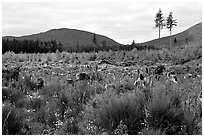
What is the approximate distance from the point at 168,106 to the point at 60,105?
6.32 feet

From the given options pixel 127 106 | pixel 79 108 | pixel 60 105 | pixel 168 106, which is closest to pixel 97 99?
pixel 79 108

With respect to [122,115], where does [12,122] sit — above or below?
below

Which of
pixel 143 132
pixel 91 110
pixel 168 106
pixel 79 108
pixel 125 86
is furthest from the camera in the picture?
pixel 125 86

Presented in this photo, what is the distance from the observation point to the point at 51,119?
14.9 feet

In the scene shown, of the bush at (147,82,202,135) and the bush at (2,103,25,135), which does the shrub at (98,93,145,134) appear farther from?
the bush at (2,103,25,135)

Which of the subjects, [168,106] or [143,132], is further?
[168,106]

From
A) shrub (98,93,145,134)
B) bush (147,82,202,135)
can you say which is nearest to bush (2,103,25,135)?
shrub (98,93,145,134)

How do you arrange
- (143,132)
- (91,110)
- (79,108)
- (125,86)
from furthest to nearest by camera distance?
1. (125,86)
2. (79,108)
3. (91,110)
4. (143,132)

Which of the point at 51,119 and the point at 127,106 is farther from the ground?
the point at 127,106

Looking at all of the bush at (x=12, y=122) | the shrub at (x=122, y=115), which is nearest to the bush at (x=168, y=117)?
the shrub at (x=122, y=115)

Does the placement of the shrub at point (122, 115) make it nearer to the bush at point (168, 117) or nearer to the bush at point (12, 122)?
the bush at point (168, 117)

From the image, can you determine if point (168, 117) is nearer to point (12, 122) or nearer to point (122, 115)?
point (122, 115)

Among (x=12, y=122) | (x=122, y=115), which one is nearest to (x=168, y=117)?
(x=122, y=115)

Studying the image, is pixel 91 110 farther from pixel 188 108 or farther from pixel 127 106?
pixel 188 108
